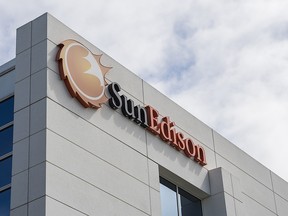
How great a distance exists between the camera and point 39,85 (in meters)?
26.3

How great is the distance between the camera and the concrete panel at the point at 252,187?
113ft

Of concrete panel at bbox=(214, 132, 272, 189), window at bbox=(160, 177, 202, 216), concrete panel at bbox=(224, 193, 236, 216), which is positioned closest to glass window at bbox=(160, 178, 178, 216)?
window at bbox=(160, 177, 202, 216)

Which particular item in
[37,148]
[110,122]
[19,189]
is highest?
[110,122]

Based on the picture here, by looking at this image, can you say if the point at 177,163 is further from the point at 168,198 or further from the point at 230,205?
the point at 230,205

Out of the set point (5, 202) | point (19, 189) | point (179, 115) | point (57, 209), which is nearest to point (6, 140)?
point (5, 202)

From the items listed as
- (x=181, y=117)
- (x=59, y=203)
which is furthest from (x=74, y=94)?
(x=181, y=117)

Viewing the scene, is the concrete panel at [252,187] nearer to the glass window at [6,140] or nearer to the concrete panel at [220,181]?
the concrete panel at [220,181]

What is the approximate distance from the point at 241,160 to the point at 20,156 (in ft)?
40.9

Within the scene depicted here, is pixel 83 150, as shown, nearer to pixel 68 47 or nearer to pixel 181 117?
pixel 68 47

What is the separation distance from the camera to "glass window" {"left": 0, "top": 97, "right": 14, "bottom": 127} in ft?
89.9

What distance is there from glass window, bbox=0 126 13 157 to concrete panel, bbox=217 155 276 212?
9693 millimetres

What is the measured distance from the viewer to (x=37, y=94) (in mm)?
26172

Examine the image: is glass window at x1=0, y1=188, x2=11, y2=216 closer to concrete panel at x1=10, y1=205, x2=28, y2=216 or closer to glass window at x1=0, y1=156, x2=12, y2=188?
glass window at x1=0, y1=156, x2=12, y2=188

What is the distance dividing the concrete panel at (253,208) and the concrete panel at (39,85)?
11017mm
